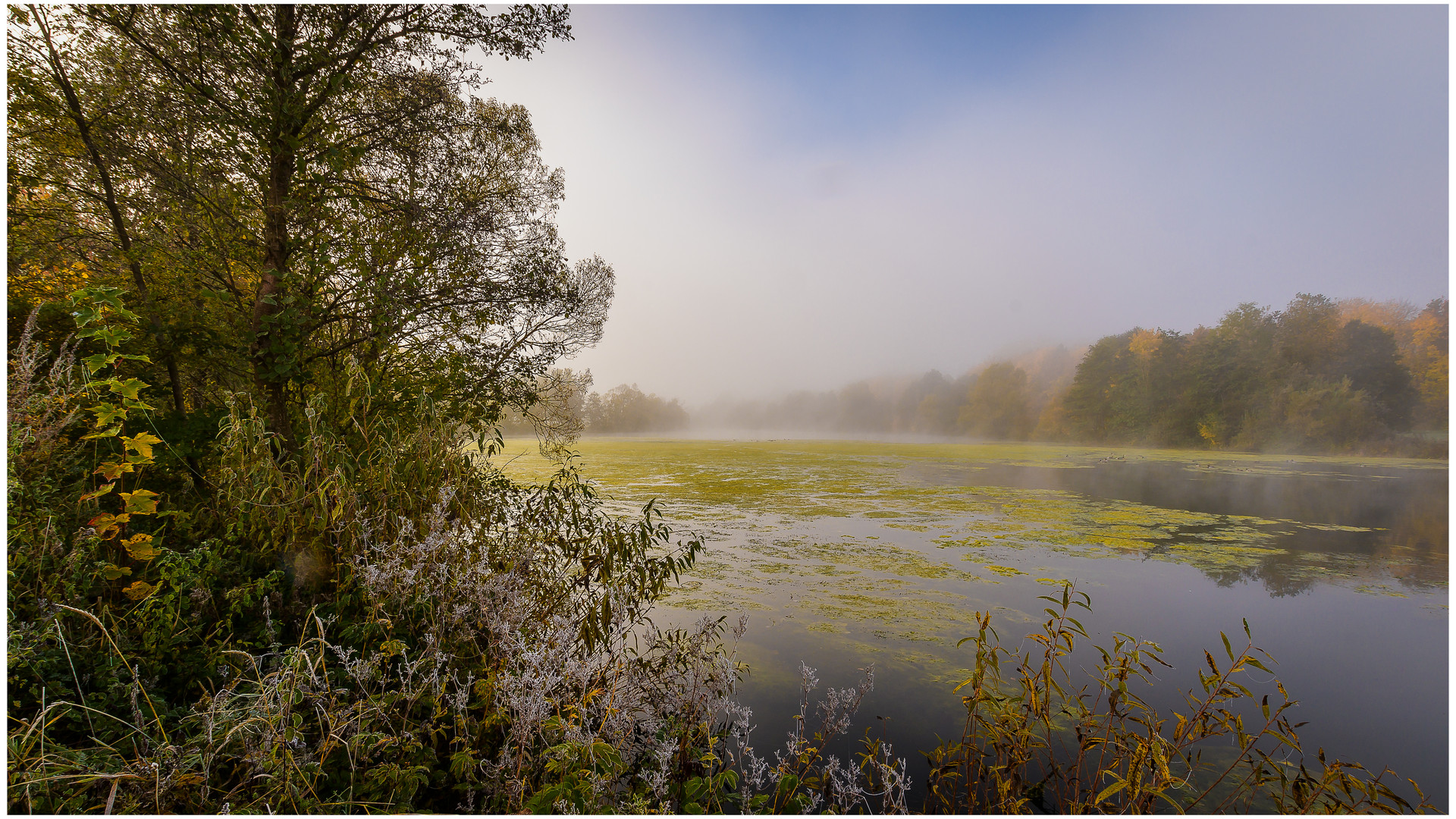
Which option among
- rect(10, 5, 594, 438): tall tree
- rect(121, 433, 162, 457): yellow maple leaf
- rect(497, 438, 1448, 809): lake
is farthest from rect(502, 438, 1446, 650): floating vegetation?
rect(121, 433, 162, 457): yellow maple leaf

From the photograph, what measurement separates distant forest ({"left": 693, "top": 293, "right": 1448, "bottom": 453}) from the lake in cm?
2494

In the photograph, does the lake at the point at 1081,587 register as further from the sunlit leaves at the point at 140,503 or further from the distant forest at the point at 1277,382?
the distant forest at the point at 1277,382

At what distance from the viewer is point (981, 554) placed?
8008mm

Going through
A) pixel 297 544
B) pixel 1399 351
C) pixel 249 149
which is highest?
pixel 1399 351

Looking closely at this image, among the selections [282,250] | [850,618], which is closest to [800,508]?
[850,618]

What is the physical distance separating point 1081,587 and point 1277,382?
4351 centimetres

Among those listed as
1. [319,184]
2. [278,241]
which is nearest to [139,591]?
[278,241]

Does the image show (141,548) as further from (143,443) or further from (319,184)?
(319,184)

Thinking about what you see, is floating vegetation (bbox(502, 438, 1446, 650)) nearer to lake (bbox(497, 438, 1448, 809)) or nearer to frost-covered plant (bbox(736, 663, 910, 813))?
lake (bbox(497, 438, 1448, 809))

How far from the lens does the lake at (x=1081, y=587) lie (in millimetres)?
4074

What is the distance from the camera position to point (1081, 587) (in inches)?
265

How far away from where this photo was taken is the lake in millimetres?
4074

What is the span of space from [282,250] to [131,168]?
899 millimetres

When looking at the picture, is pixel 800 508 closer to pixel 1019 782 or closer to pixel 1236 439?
pixel 1019 782
